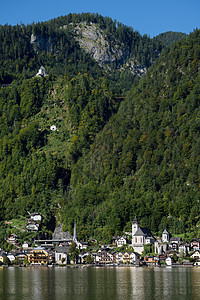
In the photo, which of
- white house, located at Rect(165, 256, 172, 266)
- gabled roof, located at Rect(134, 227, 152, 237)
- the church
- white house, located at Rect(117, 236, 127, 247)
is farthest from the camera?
white house, located at Rect(117, 236, 127, 247)

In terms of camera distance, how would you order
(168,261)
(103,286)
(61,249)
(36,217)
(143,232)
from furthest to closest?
(36,217) < (61,249) < (143,232) < (168,261) < (103,286)

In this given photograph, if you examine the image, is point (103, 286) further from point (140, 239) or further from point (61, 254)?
point (61, 254)

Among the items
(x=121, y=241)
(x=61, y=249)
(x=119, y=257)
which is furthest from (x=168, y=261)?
(x=61, y=249)

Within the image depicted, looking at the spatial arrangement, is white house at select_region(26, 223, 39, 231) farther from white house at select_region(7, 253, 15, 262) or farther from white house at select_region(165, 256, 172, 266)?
white house at select_region(165, 256, 172, 266)

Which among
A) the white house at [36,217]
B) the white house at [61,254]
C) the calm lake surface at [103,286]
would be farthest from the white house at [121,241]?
the calm lake surface at [103,286]

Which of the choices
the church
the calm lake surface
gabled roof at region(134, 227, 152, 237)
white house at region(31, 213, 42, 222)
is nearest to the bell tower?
the church

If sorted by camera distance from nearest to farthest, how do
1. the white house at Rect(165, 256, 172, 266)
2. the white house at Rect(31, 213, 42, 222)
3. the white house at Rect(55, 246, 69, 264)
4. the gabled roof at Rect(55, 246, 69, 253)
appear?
the white house at Rect(165, 256, 172, 266)
the white house at Rect(55, 246, 69, 264)
the gabled roof at Rect(55, 246, 69, 253)
the white house at Rect(31, 213, 42, 222)
